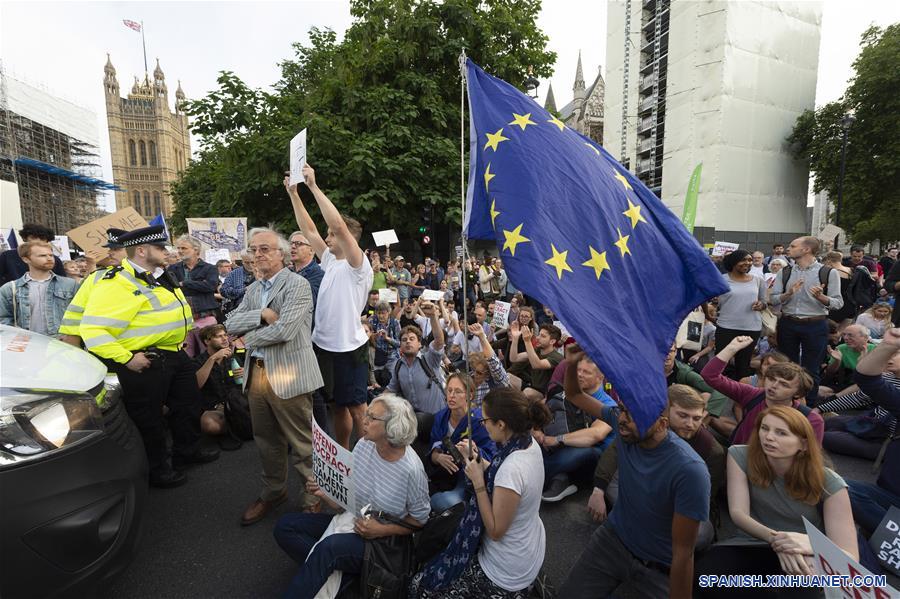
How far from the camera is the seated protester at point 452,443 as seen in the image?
349 cm

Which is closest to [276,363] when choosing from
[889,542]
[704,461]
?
[704,461]

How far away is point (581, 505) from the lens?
12.8 ft

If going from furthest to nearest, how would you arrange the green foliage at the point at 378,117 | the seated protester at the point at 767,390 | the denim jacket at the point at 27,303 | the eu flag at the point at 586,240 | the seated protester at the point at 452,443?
the green foliage at the point at 378,117, the denim jacket at the point at 27,303, the seated protester at the point at 452,443, the seated protester at the point at 767,390, the eu flag at the point at 586,240

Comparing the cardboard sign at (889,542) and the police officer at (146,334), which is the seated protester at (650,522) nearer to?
the cardboard sign at (889,542)

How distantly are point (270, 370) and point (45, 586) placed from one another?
1.54 metres

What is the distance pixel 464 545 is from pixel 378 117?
501 inches

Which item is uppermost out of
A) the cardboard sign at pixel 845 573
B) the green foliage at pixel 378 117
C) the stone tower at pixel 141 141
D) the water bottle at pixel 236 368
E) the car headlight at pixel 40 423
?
the stone tower at pixel 141 141

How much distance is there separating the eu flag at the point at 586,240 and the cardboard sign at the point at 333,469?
4.68ft

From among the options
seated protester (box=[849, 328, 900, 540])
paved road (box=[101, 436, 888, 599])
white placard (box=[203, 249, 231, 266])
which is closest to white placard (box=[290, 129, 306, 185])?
paved road (box=[101, 436, 888, 599])

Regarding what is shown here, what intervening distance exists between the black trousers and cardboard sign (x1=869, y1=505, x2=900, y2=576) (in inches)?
191

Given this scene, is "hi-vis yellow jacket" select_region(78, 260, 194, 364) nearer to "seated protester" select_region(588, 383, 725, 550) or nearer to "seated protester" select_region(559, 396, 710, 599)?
"seated protester" select_region(559, 396, 710, 599)

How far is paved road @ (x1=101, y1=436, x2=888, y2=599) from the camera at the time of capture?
2869mm

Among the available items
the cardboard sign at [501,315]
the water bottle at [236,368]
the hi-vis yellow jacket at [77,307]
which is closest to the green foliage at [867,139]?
the cardboard sign at [501,315]

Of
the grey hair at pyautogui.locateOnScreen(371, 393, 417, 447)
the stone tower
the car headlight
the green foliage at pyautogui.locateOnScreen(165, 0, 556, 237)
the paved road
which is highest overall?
the stone tower
